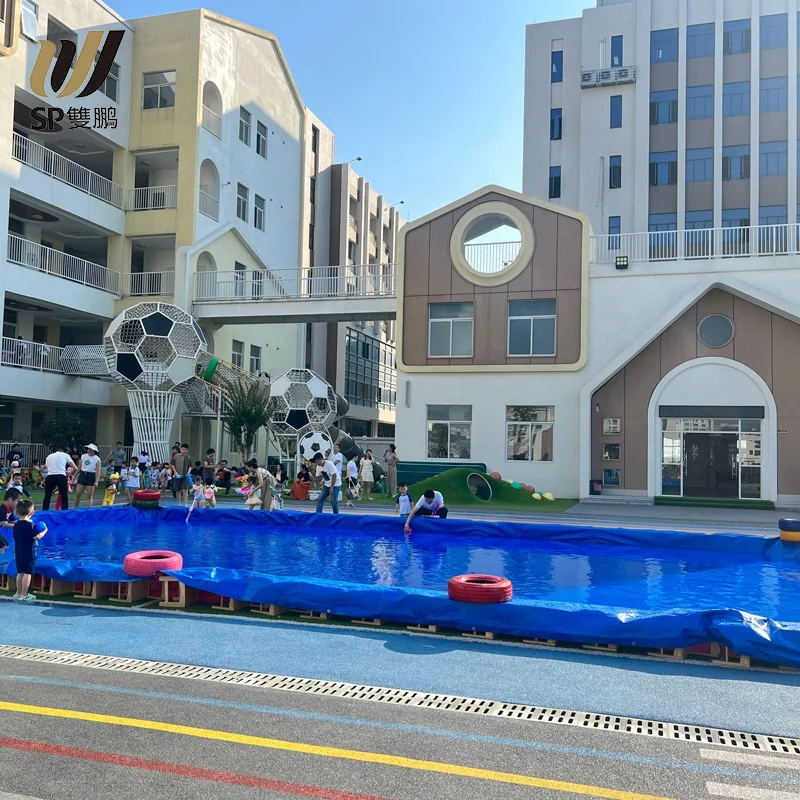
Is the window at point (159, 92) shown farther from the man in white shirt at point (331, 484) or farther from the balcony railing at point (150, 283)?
the man in white shirt at point (331, 484)

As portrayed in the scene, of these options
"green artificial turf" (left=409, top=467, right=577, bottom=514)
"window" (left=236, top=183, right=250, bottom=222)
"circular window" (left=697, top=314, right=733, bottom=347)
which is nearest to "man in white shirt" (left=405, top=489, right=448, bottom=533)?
"green artificial turf" (left=409, top=467, right=577, bottom=514)

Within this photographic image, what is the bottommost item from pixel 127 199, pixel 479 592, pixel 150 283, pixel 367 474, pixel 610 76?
pixel 479 592

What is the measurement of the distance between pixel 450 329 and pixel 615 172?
22.9 metres

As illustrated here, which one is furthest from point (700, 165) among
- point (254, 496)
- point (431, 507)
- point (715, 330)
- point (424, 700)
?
point (424, 700)

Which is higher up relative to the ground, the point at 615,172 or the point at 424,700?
the point at 615,172

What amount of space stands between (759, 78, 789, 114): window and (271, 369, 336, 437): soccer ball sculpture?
106 feet

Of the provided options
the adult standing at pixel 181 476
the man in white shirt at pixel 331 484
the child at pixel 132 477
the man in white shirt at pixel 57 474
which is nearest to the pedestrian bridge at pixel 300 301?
the adult standing at pixel 181 476

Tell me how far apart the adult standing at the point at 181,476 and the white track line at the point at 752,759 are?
64.1 feet

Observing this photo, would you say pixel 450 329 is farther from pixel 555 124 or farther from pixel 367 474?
pixel 555 124

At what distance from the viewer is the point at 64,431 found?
1230 inches

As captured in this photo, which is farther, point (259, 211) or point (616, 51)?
point (616, 51)

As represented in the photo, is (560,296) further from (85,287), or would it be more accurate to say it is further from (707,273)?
(85,287)

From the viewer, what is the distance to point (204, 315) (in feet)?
116

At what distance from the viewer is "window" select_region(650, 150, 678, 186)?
44.8 metres
